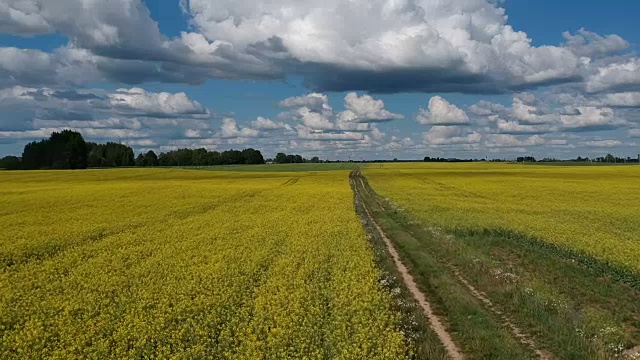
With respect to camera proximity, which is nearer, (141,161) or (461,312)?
(461,312)

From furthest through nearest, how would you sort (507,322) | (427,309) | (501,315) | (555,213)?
1. (555,213)
2. (427,309)
3. (501,315)
4. (507,322)

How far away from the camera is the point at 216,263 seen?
18359mm

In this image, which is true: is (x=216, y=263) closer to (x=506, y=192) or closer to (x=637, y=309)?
(x=637, y=309)

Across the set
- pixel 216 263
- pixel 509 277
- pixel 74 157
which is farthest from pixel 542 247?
pixel 74 157

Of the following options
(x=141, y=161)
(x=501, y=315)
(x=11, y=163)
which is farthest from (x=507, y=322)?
(x=141, y=161)

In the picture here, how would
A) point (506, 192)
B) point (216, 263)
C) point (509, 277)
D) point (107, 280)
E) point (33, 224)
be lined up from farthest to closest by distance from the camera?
point (506, 192)
point (33, 224)
point (216, 263)
point (509, 277)
point (107, 280)

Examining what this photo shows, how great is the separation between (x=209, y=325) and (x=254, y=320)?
3.23ft

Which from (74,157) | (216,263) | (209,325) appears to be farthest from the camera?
(74,157)

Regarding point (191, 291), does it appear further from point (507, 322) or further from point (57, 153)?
point (57, 153)

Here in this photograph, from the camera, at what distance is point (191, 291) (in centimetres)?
1493

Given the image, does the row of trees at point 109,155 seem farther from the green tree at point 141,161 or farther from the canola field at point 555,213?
the canola field at point 555,213

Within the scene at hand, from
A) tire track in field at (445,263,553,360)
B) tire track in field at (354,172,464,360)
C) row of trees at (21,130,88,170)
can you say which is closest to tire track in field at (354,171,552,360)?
tire track in field at (445,263,553,360)

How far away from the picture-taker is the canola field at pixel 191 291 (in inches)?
434

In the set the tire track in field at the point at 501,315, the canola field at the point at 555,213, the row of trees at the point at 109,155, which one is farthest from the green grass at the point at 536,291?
the row of trees at the point at 109,155
